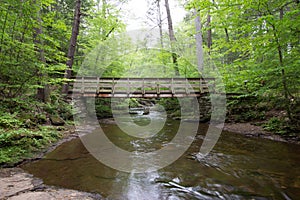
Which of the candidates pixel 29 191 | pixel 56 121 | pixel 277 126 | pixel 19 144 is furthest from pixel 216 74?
pixel 29 191

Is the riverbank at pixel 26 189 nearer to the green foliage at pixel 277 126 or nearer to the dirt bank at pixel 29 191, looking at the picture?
the dirt bank at pixel 29 191

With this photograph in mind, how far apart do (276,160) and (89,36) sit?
12017 millimetres

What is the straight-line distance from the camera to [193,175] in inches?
150

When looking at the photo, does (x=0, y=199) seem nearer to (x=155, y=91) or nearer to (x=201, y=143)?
(x=201, y=143)

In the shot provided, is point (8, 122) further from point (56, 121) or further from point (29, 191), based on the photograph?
point (29, 191)

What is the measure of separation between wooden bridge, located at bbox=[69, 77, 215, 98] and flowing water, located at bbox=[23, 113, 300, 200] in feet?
15.1

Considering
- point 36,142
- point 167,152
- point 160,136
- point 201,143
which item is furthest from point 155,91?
point 36,142

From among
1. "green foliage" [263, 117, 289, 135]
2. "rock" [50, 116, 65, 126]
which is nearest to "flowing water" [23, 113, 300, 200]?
"green foliage" [263, 117, 289, 135]

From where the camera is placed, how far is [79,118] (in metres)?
9.37

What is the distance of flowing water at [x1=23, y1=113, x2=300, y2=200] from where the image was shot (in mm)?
3131

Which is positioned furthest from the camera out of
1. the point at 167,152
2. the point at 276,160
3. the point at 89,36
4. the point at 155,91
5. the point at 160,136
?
the point at 89,36

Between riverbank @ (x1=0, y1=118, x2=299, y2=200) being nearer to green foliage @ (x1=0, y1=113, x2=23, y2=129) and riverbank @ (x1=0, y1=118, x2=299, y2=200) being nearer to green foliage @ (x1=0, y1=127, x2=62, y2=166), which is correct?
green foliage @ (x1=0, y1=127, x2=62, y2=166)

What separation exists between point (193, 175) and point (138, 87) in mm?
6961

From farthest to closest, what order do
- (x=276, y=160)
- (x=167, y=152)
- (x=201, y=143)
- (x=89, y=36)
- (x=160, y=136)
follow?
(x=89, y=36), (x=160, y=136), (x=201, y=143), (x=167, y=152), (x=276, y=160)
